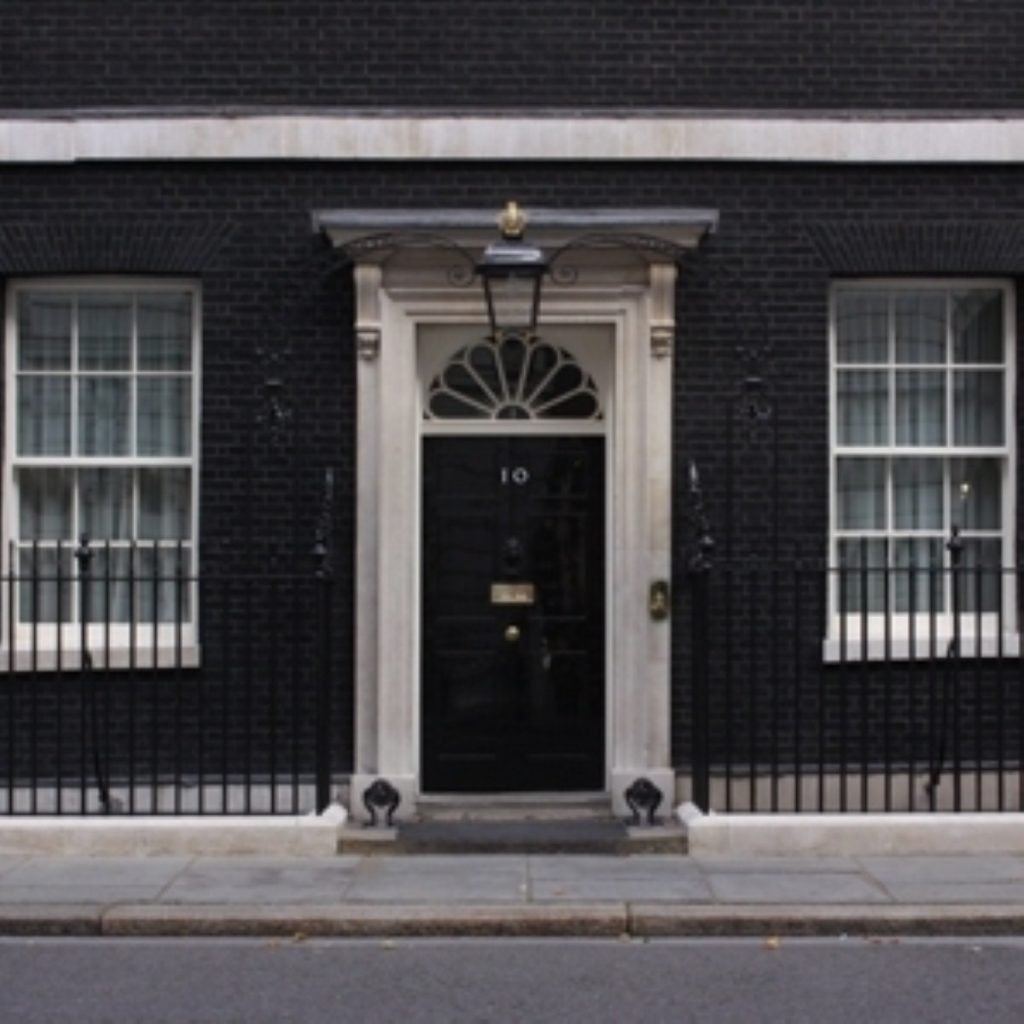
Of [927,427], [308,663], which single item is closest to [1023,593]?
[927,427]

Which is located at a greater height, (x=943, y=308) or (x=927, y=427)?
(x=943, y=308)

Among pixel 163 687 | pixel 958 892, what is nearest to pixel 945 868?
pixel 958 892

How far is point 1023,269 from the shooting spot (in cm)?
1194

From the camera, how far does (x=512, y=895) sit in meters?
9.66

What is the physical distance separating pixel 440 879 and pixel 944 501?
428 cm

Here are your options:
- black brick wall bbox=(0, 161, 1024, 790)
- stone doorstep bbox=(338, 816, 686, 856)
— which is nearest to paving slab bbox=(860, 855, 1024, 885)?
stone doorstep bbox=(338, 816, 686, 856)

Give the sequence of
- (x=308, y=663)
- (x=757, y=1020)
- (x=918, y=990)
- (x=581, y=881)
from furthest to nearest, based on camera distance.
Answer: (x=308, y=663)
(x=581, y=881)
(x=918, y=990)
(x=757, y=1020)

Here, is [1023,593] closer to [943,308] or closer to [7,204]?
[943,308]

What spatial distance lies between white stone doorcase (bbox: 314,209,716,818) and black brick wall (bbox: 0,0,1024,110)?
2.73ft

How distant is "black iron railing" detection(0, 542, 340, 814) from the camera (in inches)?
455

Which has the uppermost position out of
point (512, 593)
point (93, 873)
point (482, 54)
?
point (482, 54)

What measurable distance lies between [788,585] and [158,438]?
404 centimetres

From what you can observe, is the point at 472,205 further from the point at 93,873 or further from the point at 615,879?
the point at 93,873

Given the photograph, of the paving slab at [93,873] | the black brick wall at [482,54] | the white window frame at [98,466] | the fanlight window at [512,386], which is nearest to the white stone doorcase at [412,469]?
the fanlight window at [512,386]
